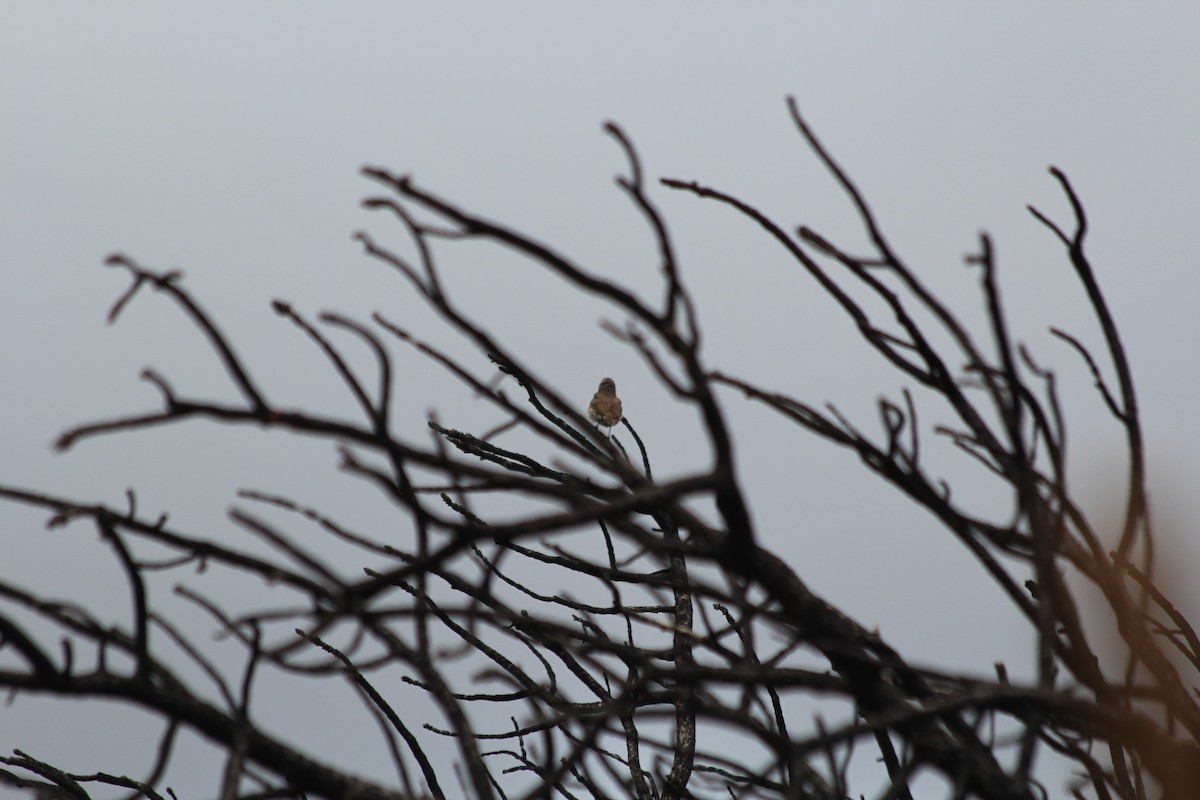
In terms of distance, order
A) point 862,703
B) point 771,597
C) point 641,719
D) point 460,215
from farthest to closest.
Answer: point 641,719 → point 862,703 → point 771,597 → point 460,215

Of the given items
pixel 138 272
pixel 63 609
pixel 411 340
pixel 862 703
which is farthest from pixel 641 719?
pixel 138 272

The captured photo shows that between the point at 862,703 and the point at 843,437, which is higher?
the point at 843,437

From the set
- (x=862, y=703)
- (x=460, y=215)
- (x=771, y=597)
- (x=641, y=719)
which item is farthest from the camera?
(x=641, y=719)

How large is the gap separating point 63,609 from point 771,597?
2.88 feet

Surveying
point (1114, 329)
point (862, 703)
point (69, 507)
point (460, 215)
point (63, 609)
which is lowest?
point (63, 609)

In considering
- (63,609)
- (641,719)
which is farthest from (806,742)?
(63,609)

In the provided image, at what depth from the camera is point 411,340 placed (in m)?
1.59

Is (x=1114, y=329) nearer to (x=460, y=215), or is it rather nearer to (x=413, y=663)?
(x=460, y=215)

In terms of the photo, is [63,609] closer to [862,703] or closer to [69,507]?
[69,507]

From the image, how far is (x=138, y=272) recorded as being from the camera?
3.89 feet

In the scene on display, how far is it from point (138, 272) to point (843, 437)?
104 centimetres

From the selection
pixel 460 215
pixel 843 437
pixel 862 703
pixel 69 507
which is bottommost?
pixel 69 507

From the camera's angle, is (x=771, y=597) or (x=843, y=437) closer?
(x=771, y=597)

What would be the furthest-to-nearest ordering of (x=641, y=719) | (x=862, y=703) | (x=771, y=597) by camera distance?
(x=641, y=719), (x=862, y=703), (x=771, y=597)
